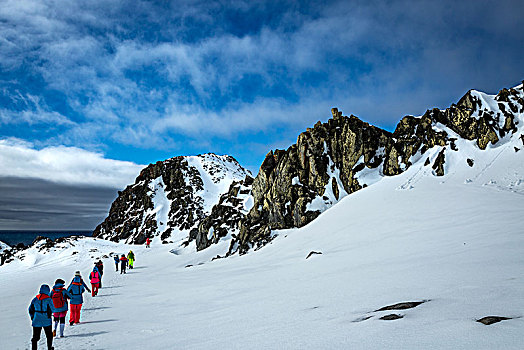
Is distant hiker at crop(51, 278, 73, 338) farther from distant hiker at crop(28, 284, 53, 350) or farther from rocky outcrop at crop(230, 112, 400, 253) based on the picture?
rocky outcrop at crop(230, 112, 400, 253)

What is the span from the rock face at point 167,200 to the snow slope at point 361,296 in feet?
169

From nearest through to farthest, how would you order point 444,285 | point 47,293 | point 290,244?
point 444,285 → point 47,293 → point 290,244

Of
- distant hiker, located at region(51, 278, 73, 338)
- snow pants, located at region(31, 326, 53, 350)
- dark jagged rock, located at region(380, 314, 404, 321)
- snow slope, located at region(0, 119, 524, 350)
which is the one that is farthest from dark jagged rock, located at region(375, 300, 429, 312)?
distant hiker, located at region(51, 278, 73, 338)

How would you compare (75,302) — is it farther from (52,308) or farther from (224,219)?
(224,219)

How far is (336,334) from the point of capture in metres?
6.17

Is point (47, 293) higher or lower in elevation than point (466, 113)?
lower

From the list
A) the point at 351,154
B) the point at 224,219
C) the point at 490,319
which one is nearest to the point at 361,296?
the point at 490,319

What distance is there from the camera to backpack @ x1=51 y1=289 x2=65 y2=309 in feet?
31.4

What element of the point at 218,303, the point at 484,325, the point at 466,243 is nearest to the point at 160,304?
the point at 218,303

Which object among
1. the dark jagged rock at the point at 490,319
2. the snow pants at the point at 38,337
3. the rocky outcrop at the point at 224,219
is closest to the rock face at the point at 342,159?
the rocky outcrop at the point at 224,219

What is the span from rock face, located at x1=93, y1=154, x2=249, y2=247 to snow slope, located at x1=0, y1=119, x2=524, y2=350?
169 ft

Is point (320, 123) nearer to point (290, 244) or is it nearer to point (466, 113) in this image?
point (466, 113)

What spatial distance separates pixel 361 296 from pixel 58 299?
10.0 meters

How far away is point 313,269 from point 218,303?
221 inches
